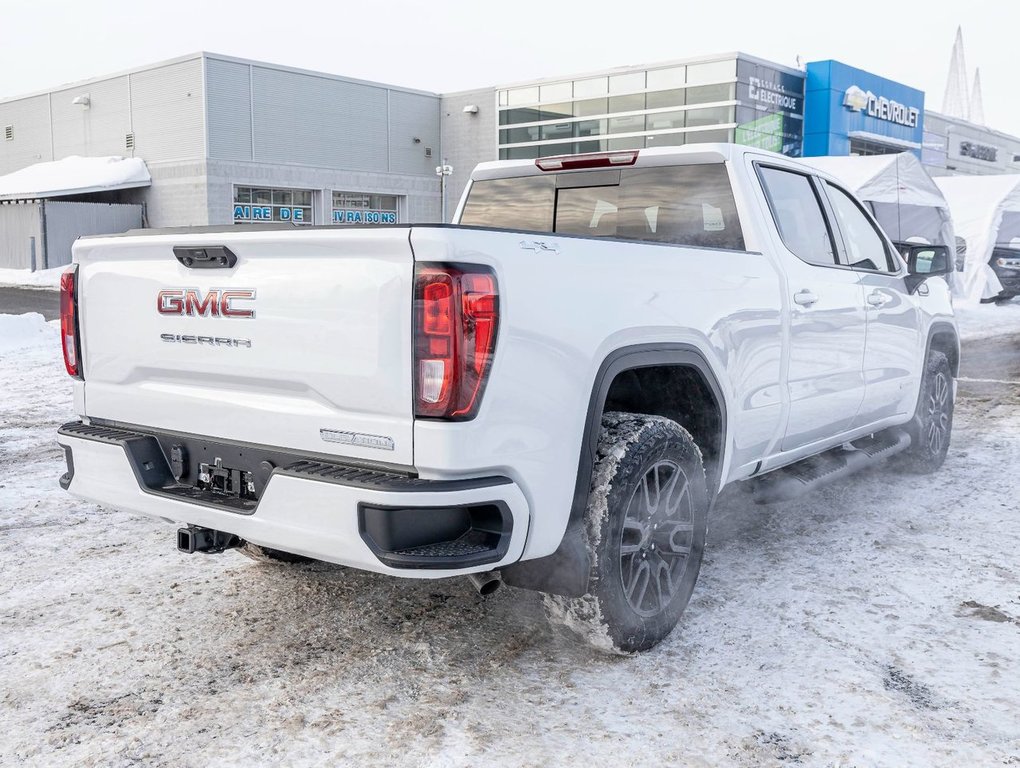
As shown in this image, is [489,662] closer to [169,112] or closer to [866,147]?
[169,112]

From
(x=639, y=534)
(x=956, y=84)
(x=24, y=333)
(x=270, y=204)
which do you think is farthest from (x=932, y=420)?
(x=956, y=84)

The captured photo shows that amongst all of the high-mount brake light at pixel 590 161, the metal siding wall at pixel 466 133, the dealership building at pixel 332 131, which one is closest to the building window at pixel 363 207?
the dealership building at pixel 332 131

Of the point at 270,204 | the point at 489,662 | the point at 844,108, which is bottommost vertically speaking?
the point at 489,662

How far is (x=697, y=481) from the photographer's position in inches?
146

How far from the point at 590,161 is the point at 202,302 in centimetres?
227

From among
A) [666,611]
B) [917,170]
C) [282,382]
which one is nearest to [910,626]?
[666,611]

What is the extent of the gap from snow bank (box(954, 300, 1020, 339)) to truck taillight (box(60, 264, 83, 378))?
14292mm

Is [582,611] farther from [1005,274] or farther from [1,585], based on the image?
[1005,274]

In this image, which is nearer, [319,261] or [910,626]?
[319,261]

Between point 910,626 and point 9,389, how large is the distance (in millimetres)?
8431

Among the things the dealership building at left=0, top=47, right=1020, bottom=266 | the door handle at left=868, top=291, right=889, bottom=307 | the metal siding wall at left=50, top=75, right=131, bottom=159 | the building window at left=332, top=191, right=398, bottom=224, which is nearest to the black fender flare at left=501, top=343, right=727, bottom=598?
the door handle at left=868, top=291, right=889, bottom=307

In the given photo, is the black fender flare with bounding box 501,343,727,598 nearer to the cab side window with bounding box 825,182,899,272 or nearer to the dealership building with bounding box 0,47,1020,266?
the cab side window with bounding box 825,182,899,272

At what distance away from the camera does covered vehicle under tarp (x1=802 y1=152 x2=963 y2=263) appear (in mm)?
21375

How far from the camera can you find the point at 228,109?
37.1 meters
